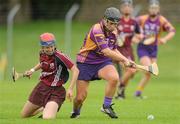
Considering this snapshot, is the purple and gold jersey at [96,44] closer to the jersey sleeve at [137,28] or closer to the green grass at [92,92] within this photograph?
the green grass at [92,92]

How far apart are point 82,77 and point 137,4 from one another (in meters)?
29.3

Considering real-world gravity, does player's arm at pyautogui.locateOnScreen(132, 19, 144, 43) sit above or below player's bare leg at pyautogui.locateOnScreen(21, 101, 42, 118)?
above

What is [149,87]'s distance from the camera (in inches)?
1066

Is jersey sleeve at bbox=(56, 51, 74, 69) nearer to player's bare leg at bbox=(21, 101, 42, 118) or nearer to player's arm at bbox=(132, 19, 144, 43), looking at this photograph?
player's bare leg at bbox=(21, 101, 42, 118)

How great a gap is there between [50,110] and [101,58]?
1.66m

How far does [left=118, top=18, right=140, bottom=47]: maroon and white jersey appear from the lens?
70.1 feet

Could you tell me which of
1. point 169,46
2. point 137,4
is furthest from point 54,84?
point 137,4

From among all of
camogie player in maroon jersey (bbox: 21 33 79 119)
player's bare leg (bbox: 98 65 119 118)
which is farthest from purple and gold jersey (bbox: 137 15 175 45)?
camogie player in maroon jersey (bbox: 21 33 79 119)

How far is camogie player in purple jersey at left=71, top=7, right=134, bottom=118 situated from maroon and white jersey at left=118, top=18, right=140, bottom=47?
606 centimetres

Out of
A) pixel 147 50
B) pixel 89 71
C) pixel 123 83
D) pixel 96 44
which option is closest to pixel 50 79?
pixel 89 71

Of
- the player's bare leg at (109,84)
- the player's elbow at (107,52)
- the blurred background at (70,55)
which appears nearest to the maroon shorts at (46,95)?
the blurred background at (70,55)

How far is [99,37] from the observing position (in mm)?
14703

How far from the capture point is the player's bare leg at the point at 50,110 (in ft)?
46.7

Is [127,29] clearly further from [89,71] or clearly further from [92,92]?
[89,71]
